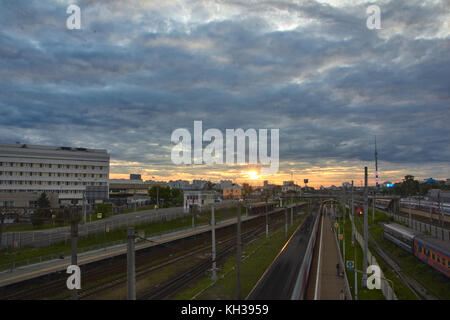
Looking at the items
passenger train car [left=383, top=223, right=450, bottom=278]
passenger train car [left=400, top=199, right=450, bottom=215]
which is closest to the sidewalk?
passenger train car [left=383, top=223, right=450, bottom=278]

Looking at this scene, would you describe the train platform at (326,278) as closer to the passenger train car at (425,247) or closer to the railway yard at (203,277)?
the railway yard at (203,277)

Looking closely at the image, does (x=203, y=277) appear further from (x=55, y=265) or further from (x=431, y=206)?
(x=431, y=206)

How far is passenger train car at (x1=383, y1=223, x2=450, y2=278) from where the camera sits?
24812mm

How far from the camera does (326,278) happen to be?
86.2ft

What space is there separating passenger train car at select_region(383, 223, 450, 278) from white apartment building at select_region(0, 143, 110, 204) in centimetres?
6738

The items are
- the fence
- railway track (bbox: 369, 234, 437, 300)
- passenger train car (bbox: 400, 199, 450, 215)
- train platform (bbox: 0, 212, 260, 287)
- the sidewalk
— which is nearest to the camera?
the sidewalk

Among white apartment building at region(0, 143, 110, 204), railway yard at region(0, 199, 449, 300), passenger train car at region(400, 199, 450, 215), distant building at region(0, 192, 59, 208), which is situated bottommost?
railway yard at region(0, 199, 449, 300)

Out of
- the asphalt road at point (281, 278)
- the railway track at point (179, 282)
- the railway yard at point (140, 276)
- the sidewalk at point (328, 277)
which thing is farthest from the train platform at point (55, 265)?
the sidewalk at point (328, 277)

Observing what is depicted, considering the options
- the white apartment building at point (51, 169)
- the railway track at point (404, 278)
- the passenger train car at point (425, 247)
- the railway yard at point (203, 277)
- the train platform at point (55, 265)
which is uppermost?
the white apartment building at point (51, 169)

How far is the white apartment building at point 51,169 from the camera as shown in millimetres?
69312

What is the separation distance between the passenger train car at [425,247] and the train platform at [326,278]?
7.99m

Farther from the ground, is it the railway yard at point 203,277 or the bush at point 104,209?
the bush at point 104,209

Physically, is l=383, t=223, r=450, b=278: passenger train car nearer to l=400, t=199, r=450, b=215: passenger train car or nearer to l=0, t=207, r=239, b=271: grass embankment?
l=400, t=199, r=450, b=215: passenger train car

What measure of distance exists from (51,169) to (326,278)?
72.0 meters
